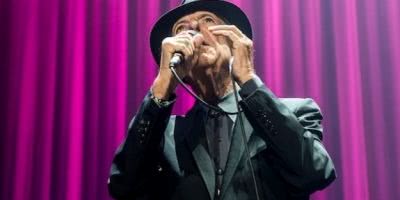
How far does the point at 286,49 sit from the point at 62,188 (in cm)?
87

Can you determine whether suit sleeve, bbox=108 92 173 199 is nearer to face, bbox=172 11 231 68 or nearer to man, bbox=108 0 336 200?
man, bbox=108 0 336 200

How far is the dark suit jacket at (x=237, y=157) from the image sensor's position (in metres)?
1.11

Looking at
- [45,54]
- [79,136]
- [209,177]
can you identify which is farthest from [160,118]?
[45,54]

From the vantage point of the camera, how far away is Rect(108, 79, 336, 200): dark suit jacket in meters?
1.11

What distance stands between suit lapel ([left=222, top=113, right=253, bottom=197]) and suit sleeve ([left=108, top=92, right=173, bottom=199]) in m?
0.15

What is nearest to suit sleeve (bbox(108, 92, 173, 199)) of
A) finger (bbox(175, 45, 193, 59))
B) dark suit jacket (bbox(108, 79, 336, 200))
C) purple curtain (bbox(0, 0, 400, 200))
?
dark suit jacket (bbox(108, 79, 336, 200))

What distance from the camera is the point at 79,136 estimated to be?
76.6 inches

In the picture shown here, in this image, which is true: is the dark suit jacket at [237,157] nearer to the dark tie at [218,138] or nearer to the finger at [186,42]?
the dark tie at [218,138]

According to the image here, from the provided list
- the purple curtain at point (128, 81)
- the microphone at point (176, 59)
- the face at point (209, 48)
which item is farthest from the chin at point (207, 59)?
the purple curtain at point (128, 81)

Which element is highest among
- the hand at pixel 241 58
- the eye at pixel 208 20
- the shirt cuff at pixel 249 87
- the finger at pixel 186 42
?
the eye at pixel 208 20

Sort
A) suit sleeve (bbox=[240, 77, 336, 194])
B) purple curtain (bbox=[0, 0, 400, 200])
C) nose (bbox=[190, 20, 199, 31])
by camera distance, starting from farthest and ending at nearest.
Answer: purple curtain (bbox=[0, 0, 400, 200]) → nose (bbox=[190, 20, 199, 31]) → suit sleeve (bbox=[240, 77, 336, 194])

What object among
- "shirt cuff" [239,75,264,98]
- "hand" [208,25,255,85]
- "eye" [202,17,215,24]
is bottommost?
"shirt cuff" [239,75,264,98]

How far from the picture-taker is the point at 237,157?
1.21 metres

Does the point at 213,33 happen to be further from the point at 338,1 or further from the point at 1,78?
the point at 1,78
